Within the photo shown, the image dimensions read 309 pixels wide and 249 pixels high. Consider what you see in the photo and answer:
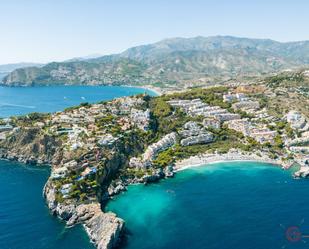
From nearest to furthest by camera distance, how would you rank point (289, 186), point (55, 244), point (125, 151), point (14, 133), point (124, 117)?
point (55, 244) < point (289, 186) < point (125, 151) < point (14, 133) < point (124, 117)

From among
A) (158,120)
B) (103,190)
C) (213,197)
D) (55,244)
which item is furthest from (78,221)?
(158,120)

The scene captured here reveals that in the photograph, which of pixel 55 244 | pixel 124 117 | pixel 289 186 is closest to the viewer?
pixel 55 244

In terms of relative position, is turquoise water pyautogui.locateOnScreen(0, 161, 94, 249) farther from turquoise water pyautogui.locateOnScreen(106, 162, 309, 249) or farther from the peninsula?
turquoise water pyautogui.locateOnScreen(106, 162, 309, 249)

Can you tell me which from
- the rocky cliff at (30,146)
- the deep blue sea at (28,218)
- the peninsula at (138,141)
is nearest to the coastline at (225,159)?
the peninsula at (138,141)

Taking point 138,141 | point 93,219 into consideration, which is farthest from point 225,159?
point 93,219

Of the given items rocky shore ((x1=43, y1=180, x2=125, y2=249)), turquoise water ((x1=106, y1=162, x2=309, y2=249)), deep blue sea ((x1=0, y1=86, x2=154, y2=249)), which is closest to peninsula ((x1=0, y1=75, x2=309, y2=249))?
rocky shore ((x1=43, y1=180, x2=125, y2=249))

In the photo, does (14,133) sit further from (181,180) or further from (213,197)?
(213,197)

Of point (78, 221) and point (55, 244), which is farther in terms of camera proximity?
point (78, 221)
